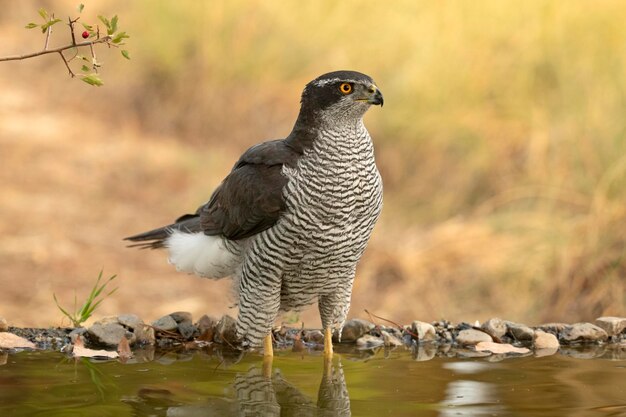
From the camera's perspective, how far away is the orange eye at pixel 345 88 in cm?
452

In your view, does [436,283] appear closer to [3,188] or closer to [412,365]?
[412,365]

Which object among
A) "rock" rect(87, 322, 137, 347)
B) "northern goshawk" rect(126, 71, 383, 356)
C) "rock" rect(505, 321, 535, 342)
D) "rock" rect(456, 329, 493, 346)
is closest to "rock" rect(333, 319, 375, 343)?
"northern goshawk" rect(126, 71, 383, 356)

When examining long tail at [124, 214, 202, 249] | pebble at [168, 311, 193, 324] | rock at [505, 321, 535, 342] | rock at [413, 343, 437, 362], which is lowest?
rock at [413, 343, 437, 362]

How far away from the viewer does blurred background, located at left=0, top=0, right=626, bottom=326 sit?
755 centimetres

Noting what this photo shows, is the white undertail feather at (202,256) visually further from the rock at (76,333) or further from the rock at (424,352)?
the rock at (424,352)

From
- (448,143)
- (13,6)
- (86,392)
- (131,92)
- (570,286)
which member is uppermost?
(13,6)

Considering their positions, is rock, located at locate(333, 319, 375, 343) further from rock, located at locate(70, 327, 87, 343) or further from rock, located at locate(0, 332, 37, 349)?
rock, located at locate(0, 332, 37, 349)

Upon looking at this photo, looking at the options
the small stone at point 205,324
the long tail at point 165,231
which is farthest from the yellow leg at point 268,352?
the long tail at point 165,231

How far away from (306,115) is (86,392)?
1.57 m

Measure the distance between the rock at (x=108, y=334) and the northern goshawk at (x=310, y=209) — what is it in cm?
58

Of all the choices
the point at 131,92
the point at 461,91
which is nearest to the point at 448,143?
the point at 461,91

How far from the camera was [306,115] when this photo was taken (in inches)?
183

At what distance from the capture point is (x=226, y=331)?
5148 mm

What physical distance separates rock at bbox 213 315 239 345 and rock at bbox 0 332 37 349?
878 millimetres
